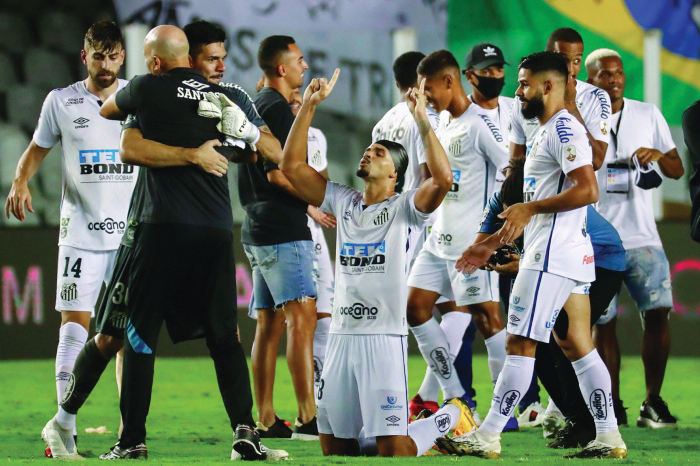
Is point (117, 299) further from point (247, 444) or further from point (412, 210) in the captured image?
point (412, 210)

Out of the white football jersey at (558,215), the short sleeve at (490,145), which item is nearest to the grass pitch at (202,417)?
the white football jersey at (558,215)

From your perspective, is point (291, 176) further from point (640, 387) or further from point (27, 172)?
point (640, 387)

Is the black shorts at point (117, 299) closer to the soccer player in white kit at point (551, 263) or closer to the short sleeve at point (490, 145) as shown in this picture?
the soccer player in white kit at point (551, 263)

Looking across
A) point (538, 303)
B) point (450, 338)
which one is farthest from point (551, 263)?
point (450, 338)

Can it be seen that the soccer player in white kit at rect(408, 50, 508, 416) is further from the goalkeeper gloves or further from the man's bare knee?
the man's bare knee

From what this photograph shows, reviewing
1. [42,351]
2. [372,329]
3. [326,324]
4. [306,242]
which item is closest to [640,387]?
[326,324]

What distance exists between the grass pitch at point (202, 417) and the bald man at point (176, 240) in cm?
30

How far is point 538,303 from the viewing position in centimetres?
465

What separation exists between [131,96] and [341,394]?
1610 millimetres

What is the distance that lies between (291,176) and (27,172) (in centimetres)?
168

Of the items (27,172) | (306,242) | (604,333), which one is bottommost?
(604,333)

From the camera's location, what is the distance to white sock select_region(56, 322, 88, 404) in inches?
210

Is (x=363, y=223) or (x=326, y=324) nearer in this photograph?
(x=363, y=223)

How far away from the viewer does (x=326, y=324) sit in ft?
21.0
